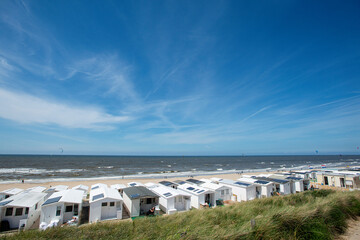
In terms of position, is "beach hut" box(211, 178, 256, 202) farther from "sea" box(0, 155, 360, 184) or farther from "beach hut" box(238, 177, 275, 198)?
"sea" box(0, 155, 360, 184)

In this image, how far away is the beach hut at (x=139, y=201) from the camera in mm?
15141

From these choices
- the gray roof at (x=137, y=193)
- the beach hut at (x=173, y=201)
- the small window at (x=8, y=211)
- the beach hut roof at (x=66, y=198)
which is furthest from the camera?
the beach hut at (x=173, y=201)

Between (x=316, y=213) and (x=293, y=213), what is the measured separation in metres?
1.59

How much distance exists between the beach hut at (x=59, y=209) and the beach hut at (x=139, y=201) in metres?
3.91

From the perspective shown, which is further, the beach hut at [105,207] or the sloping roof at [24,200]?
the beach hut at [105,207]

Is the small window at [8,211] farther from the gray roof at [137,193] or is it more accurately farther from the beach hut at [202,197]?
the beach hut at [202,197]

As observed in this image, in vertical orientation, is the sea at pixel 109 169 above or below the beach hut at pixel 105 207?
below

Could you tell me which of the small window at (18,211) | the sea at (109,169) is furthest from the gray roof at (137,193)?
the sea at (109,169)

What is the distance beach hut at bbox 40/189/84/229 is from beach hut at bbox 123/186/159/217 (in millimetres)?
3908

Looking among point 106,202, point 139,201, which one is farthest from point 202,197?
point 106,202

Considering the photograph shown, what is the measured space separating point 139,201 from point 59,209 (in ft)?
19.3

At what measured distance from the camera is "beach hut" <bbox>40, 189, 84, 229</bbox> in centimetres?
1296

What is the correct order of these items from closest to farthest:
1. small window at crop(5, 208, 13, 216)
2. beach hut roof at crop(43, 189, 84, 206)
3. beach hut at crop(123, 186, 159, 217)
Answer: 1. small window at crop(5, 208, 13, 216)
2. beach hut roof at crop(43, 189, 84, 206)
3. beach hut at crop(123, 186, 159, 217)

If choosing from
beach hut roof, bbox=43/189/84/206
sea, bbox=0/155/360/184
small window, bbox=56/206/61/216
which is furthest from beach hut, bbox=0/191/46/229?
sea, bbox=0/155/360/184
